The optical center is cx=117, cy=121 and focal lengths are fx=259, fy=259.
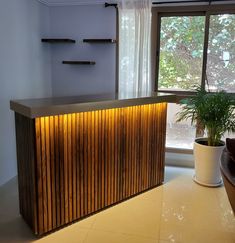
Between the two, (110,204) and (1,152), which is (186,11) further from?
(1,152)

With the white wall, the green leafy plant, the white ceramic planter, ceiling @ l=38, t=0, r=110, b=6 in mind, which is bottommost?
the white ceramic planter

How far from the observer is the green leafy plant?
2.85 meters

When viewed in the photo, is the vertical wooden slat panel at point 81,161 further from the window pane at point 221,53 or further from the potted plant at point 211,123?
the window pane at point 221,53

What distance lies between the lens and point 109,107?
2.27m

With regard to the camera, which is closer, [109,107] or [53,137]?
[53,137]

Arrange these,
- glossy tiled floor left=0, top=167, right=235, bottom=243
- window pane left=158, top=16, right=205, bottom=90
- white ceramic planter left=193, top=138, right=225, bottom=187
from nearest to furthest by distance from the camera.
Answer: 1. glossy tiled floor left=0, top=167, right=235, bottom=243
2. white ceramic planter left=193, top=138, right=225, bottom=187
3. window pane left=158, top=16, right=205, bottom=90

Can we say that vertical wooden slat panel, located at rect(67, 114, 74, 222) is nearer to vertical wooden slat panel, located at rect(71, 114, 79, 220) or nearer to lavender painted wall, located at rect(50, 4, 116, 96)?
vertical wooden slat panel, located at rect(71, 114, 79, 220)

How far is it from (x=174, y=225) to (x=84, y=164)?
960mm

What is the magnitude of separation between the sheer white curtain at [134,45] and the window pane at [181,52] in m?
0.30

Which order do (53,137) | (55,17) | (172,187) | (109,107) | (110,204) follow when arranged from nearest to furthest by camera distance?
(53,137) → (109,107) → (110,204) → (172,187) → (55,17)

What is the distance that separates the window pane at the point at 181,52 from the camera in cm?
344

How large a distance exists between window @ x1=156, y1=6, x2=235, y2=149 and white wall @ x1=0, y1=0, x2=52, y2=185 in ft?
5.33

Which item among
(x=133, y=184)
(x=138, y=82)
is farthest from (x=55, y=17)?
(x=133, y=184)

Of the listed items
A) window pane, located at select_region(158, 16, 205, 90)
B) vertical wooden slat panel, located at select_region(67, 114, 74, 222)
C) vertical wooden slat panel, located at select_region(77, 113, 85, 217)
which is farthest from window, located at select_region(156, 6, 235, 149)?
vertical wooden slat panel, located at select_region(67, 114, 74, 222)
